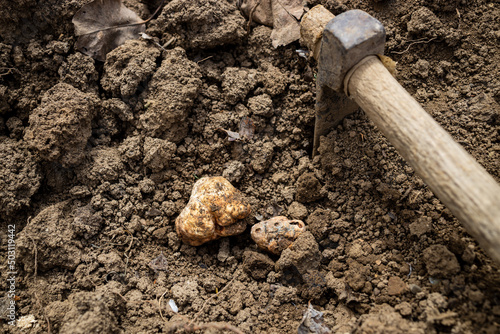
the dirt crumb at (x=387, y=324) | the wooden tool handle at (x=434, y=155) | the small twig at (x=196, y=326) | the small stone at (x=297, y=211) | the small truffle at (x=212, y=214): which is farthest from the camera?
the small stone at (x=297, y=211)

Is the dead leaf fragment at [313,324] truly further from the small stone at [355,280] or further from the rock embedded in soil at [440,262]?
the rock embedded in soil at [440,262]

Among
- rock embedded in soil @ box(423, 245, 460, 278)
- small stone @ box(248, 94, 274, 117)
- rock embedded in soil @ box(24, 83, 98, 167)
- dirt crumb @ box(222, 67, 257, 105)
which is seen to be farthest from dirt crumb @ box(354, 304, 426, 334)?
rock embedded in soil @ box(24, 83, 98, 167)

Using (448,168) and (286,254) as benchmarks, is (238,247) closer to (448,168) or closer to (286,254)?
(286,254)

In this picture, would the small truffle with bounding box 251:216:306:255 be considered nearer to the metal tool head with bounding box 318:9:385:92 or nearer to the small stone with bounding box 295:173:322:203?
the small stone with bounding box 295:173:322:203

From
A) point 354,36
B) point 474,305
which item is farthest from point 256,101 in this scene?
point 474,305

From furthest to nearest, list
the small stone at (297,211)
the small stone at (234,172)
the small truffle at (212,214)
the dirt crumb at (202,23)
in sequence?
the dirt crumb at (202,23) → the small stone at (234,172) → the small stone at (297,211) → the small truffle at (212,214)

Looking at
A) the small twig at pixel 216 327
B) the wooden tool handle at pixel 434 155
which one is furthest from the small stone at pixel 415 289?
the small twig at pixel 216 327
